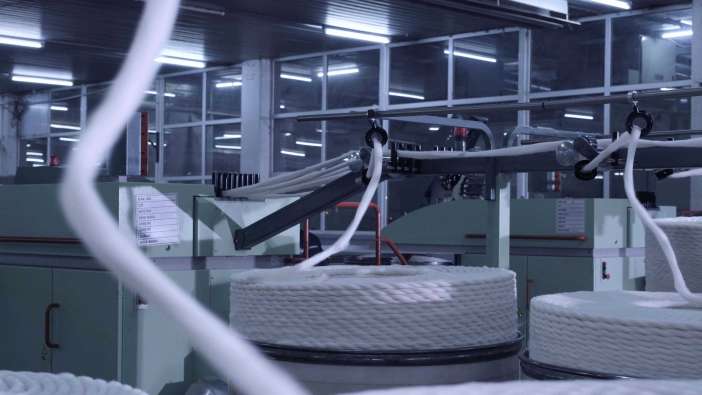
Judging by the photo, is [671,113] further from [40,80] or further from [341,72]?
[40,80]

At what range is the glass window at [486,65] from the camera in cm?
933

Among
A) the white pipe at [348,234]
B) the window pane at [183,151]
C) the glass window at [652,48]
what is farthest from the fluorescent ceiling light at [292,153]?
the white pipe at [348,234]

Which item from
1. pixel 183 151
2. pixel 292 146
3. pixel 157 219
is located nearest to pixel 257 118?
pixel 292 146

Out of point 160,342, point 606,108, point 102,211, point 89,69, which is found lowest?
point 160,342

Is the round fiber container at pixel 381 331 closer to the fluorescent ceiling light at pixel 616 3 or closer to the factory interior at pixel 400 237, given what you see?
the factory interior at pixel 400 237

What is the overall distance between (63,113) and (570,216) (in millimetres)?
12372

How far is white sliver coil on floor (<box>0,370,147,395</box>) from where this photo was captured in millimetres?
649

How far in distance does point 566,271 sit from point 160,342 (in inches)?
84.6

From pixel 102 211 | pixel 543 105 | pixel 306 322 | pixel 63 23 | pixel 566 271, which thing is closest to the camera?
pixel 102 211

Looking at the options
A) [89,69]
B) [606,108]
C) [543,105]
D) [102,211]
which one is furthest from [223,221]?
[89,69]

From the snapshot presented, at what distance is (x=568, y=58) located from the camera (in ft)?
29.5

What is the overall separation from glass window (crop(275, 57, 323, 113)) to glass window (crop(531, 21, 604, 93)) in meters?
3.24

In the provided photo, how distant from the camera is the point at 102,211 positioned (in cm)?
26

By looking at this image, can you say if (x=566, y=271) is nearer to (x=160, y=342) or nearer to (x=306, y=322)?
(x=160, y=342)
